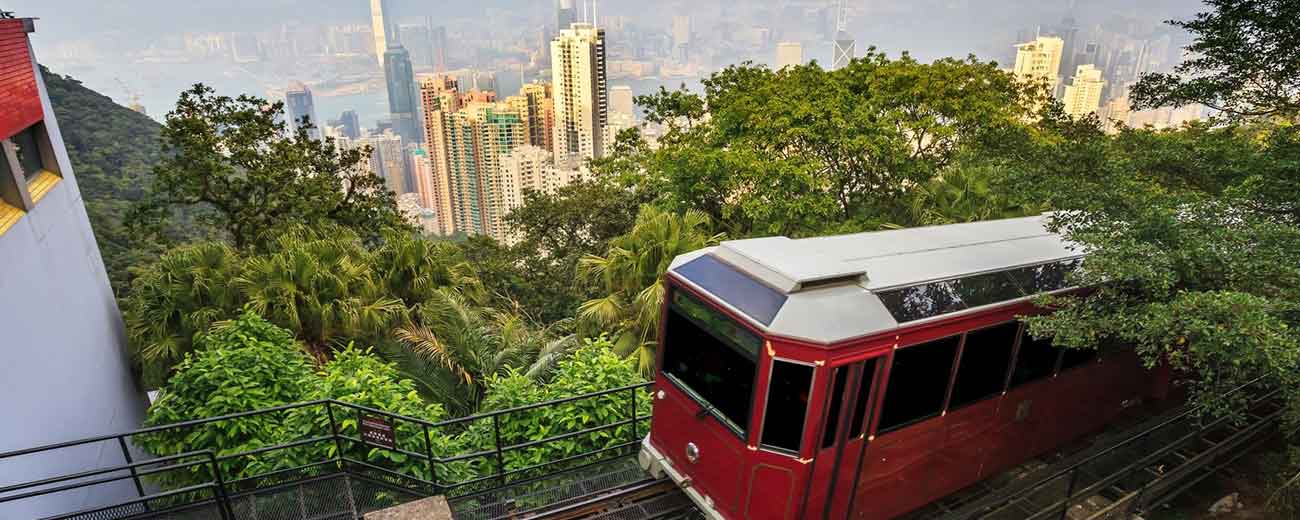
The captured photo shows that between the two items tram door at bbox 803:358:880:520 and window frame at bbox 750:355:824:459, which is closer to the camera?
window frame at bbox 750:355:824:459

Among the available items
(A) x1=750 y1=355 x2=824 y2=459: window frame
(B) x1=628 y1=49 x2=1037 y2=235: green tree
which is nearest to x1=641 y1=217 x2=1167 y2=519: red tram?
(A) x1=750 y1=355 x2=824 y2=459: window frame

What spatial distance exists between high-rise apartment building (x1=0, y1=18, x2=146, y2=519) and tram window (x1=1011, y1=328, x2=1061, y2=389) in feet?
32.1

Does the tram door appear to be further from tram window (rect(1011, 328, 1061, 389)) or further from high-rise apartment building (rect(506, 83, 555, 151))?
high-rise apartment building (rect(506, 83, 555, 151))

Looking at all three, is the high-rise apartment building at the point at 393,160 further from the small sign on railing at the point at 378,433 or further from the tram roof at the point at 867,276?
the tram roof at the point at 867,276

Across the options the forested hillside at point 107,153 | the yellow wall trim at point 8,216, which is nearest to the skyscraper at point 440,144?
the forested hillside at point 107,153

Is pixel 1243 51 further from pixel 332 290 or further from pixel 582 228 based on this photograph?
pixel 582 228

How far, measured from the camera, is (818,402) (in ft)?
16.4

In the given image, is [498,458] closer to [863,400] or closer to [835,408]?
[835,408]

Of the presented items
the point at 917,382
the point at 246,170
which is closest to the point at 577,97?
the point at 246,170

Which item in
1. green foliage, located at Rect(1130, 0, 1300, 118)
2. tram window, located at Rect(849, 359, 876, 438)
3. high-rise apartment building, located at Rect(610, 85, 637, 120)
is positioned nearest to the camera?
tram window, located at Rect(849, 359, 876, 438)

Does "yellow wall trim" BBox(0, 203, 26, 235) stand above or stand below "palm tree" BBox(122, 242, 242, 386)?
above

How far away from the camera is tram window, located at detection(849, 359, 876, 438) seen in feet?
16.9

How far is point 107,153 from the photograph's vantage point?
2856 centimetres

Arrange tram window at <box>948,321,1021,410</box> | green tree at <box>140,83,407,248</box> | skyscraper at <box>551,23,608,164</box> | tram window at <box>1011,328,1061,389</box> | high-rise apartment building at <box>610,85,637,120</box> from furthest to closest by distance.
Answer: high-rise apartment building at <box>610,85,637,120</box> < skyscraper at <box>551,23,608,164</box> < green tree at <box>140,83,407,248</box> < tram window at <box>1011,328,1061,389</box> < tram window at <box>948,321,1021,410</box>
